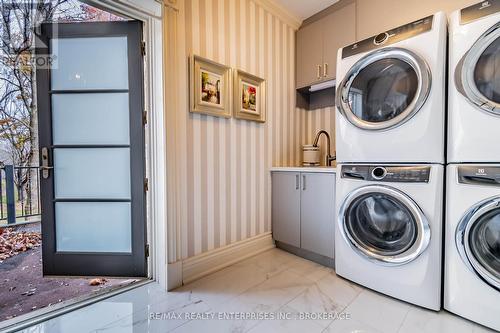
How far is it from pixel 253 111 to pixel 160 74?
0.87 m

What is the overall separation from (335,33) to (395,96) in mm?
1095

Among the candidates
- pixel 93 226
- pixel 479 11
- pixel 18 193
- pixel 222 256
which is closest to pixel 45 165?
pixel 93 226

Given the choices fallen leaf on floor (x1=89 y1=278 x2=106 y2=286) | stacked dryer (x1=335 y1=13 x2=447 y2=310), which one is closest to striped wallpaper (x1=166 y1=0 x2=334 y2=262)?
fallen leaf on floor (x1=89 y1=278 x2=106 y2=286)

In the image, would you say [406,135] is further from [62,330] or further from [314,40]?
[62,330]

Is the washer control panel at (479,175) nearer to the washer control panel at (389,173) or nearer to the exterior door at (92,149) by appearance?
the washer control panel at (389,173)

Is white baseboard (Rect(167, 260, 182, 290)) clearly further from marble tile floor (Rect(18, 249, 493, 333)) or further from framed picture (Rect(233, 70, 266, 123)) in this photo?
framed picture (Rect(233, 70, 266, 123))

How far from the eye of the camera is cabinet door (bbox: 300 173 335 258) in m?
1.77

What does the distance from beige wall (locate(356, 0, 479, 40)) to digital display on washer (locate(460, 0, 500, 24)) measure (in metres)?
0.52

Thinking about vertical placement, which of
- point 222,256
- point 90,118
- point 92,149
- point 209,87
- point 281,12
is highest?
point 281,12

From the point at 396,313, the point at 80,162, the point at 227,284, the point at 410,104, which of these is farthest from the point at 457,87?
the point at 80,162

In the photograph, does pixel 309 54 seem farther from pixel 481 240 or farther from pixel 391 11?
pixel 481 240

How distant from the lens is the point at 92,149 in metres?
1.72

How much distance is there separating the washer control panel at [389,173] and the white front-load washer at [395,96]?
0.16ft

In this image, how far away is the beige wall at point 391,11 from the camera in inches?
60.9
